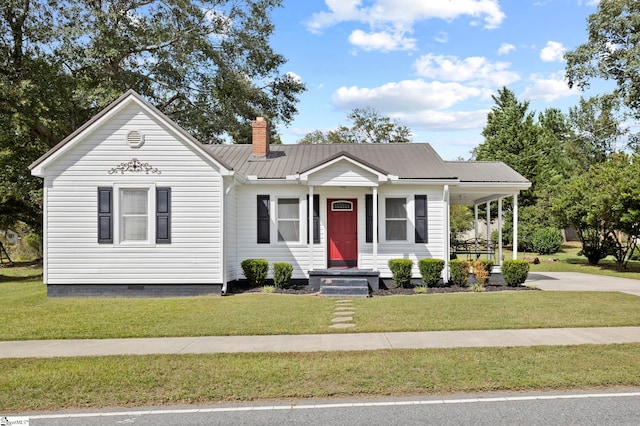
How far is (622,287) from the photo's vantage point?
53.2 ft

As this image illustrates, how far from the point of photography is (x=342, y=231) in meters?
16.9

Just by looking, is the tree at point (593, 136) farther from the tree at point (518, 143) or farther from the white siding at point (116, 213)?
the white siding at point (116, 213)

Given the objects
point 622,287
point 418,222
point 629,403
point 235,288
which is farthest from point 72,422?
point 622,287

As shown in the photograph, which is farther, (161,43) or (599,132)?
(599,132)

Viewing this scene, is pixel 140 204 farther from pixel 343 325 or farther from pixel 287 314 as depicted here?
pixel 343 325

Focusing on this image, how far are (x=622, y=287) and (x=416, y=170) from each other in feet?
24.2

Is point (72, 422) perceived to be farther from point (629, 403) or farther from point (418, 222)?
point (418, 222)

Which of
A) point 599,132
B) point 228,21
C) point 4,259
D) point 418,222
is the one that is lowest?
point 4,259

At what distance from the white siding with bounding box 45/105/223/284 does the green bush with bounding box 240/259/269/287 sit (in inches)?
46.0

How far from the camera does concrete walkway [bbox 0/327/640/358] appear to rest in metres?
8.22

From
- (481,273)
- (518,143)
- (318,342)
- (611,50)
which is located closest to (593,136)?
(518,143)

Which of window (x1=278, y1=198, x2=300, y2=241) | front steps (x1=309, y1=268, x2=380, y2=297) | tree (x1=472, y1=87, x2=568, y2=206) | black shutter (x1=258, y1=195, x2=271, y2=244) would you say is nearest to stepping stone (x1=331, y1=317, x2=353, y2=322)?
front steps (x1=309, y1=268, x2=380, y2=297)

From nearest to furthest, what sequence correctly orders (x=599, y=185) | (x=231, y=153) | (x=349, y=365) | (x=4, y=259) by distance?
(x=349, y=365) < (x=231, y=153) < (x=599, y=185) < (x=4, y=259)

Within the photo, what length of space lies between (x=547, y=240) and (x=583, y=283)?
54.3 ft
